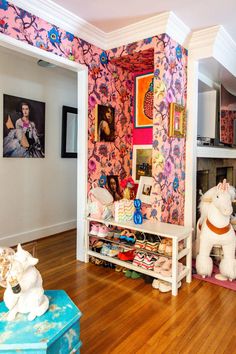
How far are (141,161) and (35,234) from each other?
1737mm

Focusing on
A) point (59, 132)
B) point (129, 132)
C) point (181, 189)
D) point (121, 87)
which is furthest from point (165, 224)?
point (59, 132)

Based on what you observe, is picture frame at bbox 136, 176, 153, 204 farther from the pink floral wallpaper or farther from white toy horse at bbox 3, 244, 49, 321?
white toy horse at bbox 3, 244, 49, 321

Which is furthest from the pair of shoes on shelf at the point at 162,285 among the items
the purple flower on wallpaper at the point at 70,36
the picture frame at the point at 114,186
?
the purple flower on wallpaper at the point at 70,36

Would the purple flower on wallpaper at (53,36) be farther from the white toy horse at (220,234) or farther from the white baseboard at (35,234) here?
the white baseboard at (35,234)

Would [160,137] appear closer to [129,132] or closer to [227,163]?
[129,132]

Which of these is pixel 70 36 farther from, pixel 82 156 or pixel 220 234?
pixel 220 234

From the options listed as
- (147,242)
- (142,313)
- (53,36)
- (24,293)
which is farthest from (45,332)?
(53,36)

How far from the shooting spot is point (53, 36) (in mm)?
2463

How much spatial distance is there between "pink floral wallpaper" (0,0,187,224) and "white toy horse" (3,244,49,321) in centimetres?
155

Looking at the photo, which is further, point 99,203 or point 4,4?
point 99,203

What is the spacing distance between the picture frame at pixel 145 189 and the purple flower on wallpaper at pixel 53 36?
Answer: 1635 mm

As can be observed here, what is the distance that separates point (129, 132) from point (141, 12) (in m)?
1.32

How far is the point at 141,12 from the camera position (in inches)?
95.0

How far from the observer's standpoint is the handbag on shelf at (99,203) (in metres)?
2.78
